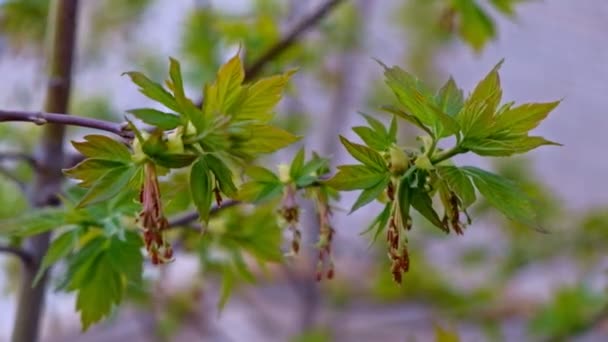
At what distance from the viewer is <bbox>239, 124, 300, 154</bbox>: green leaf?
299mm

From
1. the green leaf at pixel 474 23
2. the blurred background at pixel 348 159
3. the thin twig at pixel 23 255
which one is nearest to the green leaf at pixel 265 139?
the blurred background at pixel 348 159

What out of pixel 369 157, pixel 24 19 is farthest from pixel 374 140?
pixel 24 19

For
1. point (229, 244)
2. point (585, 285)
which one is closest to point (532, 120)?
point (229, 244)

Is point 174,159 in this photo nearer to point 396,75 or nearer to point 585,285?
point 396,75

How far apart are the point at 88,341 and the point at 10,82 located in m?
0.57

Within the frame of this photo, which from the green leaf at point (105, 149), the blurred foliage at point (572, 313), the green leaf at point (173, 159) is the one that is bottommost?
the blurred foliage at point (572, 313)

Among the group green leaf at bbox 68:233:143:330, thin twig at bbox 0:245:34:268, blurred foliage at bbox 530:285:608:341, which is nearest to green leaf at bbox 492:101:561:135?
green leaf at bbox 68:233:143:330

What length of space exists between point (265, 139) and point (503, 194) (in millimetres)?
101

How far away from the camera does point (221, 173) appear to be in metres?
0.30

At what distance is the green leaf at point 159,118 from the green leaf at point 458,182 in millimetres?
109

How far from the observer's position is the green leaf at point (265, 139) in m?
0.30

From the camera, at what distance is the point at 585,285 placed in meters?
0.94

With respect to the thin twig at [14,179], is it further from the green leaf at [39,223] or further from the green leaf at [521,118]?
the green leaf at [521,118]

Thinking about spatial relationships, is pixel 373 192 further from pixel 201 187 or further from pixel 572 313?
pixel 572 313
